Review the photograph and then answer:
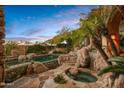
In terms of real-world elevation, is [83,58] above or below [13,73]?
above

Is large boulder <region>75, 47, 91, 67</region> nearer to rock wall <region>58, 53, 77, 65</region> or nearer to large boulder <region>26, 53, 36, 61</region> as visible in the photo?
rock wall <region>58, 53, 77, 65</region>

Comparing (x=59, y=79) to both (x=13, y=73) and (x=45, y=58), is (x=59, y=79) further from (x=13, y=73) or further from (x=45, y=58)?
(x=13, y=73)

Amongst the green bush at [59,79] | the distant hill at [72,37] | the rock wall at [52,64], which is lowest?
the green bush at [59,79]

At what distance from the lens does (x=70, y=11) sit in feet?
13.7

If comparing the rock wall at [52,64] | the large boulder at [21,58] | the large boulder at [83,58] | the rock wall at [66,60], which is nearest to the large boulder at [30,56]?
the large boulder at [21,58]

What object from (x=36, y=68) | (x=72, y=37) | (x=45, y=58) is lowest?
(x=36, y=68)

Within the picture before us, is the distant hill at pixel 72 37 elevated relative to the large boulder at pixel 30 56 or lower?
elevated

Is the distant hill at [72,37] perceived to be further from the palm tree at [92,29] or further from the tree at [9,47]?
the tree at [9,47]

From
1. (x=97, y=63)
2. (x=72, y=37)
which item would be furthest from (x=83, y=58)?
(x=72, y=37)

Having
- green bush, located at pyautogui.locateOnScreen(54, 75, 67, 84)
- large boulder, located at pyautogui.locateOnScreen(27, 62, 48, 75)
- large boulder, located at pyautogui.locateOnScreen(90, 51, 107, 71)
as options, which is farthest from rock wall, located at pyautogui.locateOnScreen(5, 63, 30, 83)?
large boulder, located at pyautogui.locateOnScreen(90, 51, 107, 71)

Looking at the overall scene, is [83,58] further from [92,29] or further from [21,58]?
[21,58]

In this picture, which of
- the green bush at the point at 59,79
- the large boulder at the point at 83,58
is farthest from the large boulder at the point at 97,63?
the green bush at the point at 59,79
